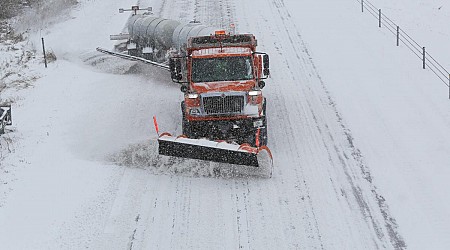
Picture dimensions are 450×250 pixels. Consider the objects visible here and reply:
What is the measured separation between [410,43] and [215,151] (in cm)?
1386

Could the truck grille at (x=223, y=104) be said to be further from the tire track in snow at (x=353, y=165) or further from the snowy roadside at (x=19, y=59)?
the snowy roadside at (x=19, y=59)

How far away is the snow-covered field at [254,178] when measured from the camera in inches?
467

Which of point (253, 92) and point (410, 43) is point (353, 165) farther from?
point (410, 43)

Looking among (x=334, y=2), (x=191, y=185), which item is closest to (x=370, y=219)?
(x=191, y=185)

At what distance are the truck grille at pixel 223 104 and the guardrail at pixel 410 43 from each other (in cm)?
830

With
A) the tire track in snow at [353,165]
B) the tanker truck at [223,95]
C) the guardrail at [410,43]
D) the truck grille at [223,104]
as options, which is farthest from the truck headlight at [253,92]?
the guardrail at [410,43]

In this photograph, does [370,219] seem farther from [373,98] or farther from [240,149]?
[373,98]

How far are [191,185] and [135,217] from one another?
5.69 feet

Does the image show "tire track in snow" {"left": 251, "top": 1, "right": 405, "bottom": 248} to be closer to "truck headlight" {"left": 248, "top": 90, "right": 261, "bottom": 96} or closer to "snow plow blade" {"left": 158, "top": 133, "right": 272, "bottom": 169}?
"snow plow blade" {"left": 158, "top": 133, "right": 272, "bottom": 169}

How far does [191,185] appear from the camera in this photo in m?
13.8

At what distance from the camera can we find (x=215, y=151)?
44.5 ft

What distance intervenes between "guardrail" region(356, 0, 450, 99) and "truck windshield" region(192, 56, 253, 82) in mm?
7866

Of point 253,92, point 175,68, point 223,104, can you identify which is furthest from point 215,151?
point 175,68

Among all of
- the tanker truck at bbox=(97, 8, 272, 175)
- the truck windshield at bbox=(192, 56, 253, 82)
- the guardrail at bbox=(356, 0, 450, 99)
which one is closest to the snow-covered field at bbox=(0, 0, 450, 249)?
the guardrail at bbox=(356, 0, 450, 99)
